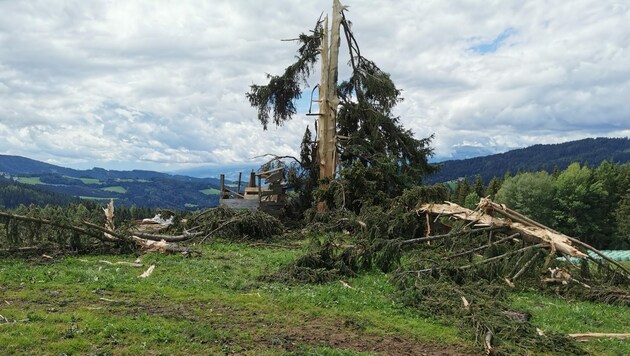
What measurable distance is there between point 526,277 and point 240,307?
18.4ft

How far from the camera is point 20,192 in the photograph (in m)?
134

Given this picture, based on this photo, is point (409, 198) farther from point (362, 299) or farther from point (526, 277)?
point (362, 299)

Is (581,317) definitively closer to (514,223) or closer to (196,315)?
(514,223)

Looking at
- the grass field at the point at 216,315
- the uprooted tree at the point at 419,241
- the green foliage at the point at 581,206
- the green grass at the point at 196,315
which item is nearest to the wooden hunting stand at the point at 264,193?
the uprooted tree at the point at 419,241

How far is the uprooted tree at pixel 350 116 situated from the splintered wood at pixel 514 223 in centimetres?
698

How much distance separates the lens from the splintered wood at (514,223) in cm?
971

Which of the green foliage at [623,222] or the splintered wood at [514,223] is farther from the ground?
the splintered wood at [514,223]

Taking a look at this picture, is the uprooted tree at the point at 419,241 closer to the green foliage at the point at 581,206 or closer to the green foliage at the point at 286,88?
the green foliage at the point at 286,88

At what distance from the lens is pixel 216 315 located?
22.0 feet

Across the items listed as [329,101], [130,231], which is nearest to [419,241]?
[130,231]

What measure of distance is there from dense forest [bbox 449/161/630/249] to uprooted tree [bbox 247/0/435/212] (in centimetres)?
4845

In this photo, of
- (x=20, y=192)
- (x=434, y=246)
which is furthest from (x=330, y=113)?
(x=20, y=192)

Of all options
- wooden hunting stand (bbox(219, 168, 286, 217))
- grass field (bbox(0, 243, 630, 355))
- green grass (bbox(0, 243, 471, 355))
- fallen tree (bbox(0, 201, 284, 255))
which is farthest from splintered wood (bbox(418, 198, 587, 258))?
wooden hunting stand (bbox(219, 168, 286, 217))

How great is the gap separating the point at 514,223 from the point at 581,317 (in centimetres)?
350
